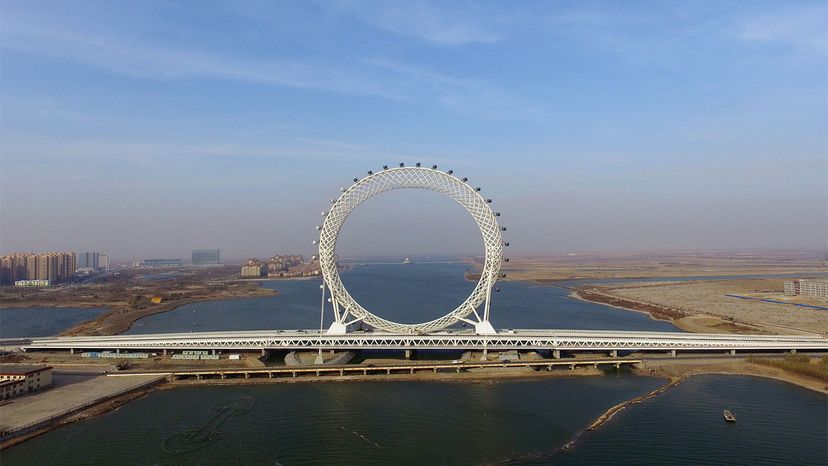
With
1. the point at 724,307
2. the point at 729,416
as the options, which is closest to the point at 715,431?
the point at 729,416

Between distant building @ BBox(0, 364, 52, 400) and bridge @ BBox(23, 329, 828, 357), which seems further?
bridge @ BBox(23, 329, 828, 357)

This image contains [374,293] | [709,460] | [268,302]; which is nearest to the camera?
[709,460]

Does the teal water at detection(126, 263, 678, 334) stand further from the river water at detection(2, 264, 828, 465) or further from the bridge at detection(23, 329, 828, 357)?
the river water at detection(2, 264, 828, 465)

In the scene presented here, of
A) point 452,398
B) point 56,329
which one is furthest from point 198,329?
point 452,398

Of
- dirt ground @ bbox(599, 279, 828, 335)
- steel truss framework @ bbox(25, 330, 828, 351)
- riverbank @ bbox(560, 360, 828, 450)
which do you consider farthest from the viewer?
dirt ground @ bbox(599, 279, 828, 335)

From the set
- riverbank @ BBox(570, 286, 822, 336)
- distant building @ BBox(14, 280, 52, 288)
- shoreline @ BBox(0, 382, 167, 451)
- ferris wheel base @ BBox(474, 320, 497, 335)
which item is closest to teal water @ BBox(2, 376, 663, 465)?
shoreline @ BBox(0, 382, 167, 451)

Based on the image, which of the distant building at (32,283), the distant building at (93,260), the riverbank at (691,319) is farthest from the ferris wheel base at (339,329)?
the distant building at (93,260)

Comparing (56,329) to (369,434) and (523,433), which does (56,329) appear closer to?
(369,434)
